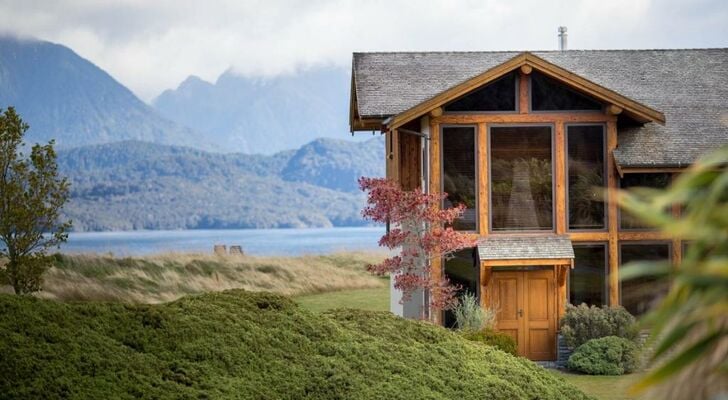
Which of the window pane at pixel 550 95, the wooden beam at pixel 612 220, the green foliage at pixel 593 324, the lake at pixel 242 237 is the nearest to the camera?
the green foliage at pixel 593 324

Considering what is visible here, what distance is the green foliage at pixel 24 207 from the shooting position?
54.5 feet

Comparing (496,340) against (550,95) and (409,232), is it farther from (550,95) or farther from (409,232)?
(550,95)

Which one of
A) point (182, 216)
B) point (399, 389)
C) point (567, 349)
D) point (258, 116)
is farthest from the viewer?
point (258, 116)

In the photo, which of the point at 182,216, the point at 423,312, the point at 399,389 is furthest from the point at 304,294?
the point at 182,216

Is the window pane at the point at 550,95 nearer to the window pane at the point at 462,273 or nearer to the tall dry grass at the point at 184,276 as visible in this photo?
the window pane at the point at 462,273

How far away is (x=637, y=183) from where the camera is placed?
17891 millimetres

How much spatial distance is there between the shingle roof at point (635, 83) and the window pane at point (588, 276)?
161cm

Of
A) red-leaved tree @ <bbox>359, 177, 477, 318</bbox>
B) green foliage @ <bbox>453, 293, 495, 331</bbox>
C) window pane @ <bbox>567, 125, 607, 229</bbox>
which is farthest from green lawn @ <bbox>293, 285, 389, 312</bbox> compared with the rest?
red-leaved tree @ <bbox>359, 177, 477, 318</bbox>

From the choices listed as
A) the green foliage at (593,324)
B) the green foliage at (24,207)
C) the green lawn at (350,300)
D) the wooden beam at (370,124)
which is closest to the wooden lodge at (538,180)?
the green foliage at (593,324)

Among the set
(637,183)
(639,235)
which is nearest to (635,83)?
(637,183)

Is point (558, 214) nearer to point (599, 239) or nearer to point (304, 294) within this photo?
point (599, 239)

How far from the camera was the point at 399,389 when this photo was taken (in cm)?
906

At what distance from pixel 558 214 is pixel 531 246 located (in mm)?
810

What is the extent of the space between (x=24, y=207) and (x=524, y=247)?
26.9 feet
